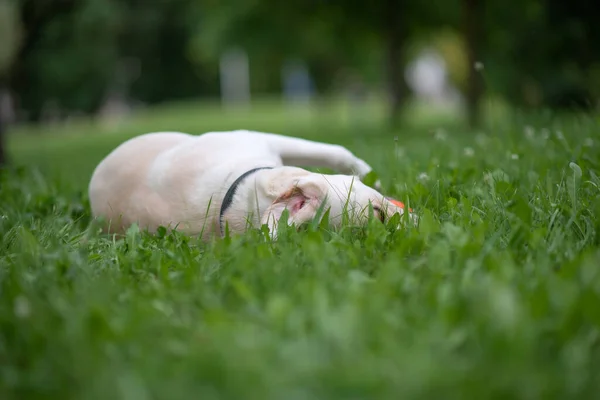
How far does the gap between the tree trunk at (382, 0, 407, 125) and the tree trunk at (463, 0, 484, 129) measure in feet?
6.53

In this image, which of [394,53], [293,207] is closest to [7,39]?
[293,207]

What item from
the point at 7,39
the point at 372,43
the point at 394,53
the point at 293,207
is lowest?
the point at 293,207

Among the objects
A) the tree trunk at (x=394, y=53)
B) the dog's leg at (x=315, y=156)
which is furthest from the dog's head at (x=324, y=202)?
the tree trunk at (x=394, y=53)

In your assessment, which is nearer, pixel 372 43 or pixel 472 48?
pixel 472 48

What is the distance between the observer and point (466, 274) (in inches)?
86.7

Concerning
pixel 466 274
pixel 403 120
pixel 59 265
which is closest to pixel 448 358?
pixel 466 274

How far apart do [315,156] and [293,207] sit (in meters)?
0.92

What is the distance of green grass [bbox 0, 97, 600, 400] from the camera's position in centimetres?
158

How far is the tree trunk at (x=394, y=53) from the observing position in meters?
13.0

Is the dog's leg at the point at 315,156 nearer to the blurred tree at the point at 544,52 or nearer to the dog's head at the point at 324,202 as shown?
the dog's head at the point at 324,202

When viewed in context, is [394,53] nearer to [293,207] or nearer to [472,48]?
[472,48]

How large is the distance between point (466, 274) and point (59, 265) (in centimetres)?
151

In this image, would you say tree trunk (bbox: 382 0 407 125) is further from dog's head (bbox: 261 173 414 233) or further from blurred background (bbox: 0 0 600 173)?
dog's head (bbox: 261 173 414 233)

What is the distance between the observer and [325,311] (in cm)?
189
